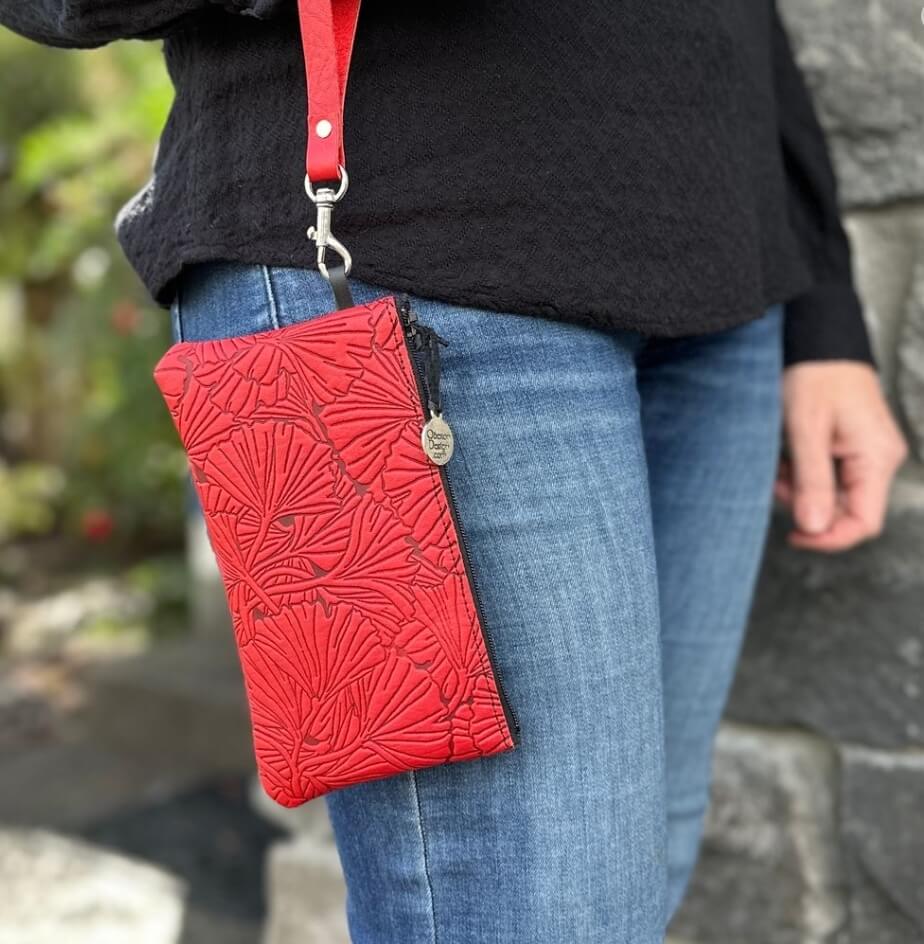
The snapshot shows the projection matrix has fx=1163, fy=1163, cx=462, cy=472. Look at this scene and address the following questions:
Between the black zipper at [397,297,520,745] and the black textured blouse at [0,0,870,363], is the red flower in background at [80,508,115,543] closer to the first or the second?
the black textured blouse at [0,0,870,363]

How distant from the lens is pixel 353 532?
725mm

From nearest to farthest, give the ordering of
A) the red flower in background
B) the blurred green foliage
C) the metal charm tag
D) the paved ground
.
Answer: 1. the metal charm tag
2. the paved ground
3. the blurred green foliage
4. the red flower in background

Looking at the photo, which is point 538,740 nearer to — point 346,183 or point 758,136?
point 346,183

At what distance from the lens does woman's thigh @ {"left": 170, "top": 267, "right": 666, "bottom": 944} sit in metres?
0.76

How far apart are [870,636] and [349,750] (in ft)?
2.94

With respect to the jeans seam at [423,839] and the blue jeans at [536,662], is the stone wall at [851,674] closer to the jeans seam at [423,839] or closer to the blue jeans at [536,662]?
the blue jeans at [536,662]

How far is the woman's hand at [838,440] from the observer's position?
1.20 meters

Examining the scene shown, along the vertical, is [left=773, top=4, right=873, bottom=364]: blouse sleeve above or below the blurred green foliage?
above

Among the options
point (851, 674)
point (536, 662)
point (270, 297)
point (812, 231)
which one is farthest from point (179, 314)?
point (851, 674)

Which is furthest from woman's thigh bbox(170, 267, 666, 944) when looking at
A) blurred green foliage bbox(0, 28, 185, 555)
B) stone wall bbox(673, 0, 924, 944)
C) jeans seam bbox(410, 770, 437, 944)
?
blurred green foliage bbox(0, 28, 185, 555)

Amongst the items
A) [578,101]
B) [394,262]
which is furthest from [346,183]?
[578,101]

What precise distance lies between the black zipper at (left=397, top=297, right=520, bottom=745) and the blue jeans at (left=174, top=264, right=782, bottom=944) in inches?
0.9

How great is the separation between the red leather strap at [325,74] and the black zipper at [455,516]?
0.33 feet

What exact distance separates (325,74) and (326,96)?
13 mm
